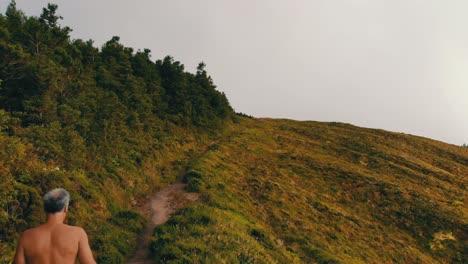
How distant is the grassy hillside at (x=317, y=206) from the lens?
1688 cm

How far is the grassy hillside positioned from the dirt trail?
904 mm

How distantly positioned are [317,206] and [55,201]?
30924 millimetres

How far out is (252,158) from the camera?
46.2 m

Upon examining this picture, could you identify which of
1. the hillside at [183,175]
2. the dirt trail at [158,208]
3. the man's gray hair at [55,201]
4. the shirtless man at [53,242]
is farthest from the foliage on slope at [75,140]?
the man's gray hair at [55,201]

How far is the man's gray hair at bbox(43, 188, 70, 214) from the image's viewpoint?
472cm

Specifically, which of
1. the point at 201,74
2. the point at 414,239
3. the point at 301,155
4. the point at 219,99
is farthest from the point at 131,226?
the point at 201,74

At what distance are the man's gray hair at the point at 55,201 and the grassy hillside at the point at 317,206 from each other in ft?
27.6

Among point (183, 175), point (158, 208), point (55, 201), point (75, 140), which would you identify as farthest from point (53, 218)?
point (183, 175)

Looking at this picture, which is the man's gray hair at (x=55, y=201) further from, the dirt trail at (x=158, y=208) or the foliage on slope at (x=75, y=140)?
the dirt trail at (x=158, y=208)

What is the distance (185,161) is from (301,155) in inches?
804

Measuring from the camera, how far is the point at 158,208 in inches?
917

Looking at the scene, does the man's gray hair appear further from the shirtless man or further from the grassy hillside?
the grassy hillside

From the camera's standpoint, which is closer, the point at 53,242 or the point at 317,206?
the point at 53,242

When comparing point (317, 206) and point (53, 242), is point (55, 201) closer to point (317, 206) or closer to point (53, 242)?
point (53, 242)
